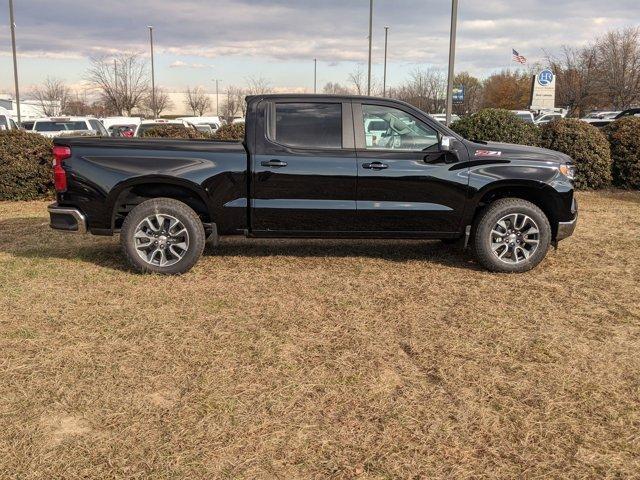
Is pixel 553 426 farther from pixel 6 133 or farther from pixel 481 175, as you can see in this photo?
pixel 6 133

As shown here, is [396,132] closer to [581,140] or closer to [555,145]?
[555,145]

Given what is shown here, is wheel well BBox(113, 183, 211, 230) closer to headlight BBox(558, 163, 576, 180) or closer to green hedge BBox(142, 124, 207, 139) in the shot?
headlight BBox(558, 163, 576, 180)

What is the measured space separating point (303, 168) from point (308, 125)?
0.46m

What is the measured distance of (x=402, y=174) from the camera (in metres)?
5.66

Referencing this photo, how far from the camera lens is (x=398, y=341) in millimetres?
4125

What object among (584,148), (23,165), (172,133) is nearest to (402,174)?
(584,148)

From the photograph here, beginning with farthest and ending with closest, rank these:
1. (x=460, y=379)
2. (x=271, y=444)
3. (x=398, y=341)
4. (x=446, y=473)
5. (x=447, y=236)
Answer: (x=447, y=236), (x=398, y=341), (x=460, y=379), (x=271, y=444), (x=446, y=473)

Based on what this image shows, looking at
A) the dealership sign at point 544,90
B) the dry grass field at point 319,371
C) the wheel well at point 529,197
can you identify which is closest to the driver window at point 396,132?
the wheel well at point 529,197

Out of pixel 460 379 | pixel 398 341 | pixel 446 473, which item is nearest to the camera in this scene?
pixel 446 473

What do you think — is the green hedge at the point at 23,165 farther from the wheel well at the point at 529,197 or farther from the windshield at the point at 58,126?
the windshield at the point at 58,126

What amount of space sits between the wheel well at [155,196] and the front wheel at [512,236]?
2.77 metres

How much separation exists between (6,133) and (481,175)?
852 centimetres

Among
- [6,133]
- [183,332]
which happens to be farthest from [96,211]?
[6,133]

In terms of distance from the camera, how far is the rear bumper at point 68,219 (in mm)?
5547
